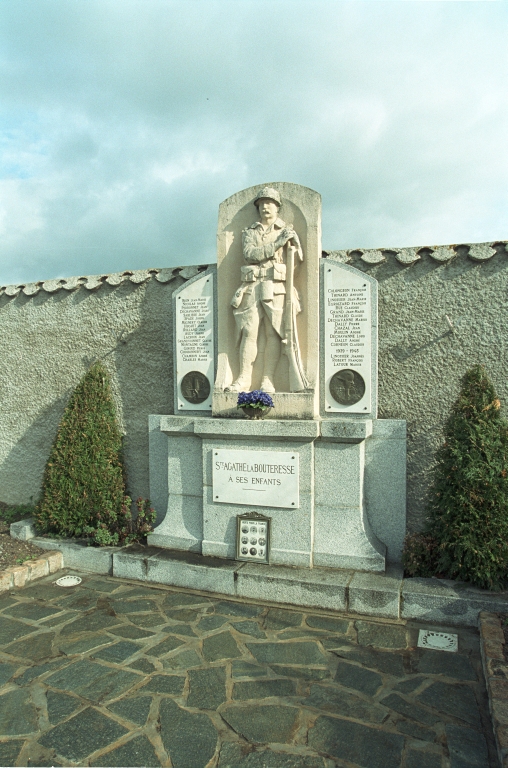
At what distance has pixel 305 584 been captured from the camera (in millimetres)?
4488

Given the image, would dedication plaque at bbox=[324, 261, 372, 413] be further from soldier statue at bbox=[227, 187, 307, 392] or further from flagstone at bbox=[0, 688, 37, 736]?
flagstone at bbox=[0, 688, 37, 736]

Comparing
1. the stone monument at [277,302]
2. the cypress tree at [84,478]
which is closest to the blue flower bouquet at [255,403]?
the stone monument at [277,302]

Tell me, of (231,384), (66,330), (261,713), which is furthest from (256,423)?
(66,330)

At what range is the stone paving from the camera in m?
2.76

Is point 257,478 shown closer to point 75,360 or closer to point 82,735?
point 82,735

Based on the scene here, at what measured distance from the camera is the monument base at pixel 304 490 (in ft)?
15.8

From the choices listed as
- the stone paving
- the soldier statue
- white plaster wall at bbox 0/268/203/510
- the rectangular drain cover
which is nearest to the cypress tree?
white plaster wall at bbox 0/268/203/510

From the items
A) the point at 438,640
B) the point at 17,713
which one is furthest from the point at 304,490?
the point at 17,713

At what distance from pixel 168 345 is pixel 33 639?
3.42 meters

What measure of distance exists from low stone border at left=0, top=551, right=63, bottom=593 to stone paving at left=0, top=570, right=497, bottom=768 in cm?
51

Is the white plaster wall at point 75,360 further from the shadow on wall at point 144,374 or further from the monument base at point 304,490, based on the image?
the monument base at point 304,490

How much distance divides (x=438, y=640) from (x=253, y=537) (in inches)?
71.6

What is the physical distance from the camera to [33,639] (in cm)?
397

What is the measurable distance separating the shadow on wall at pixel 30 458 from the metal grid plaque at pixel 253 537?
3.33 meters
